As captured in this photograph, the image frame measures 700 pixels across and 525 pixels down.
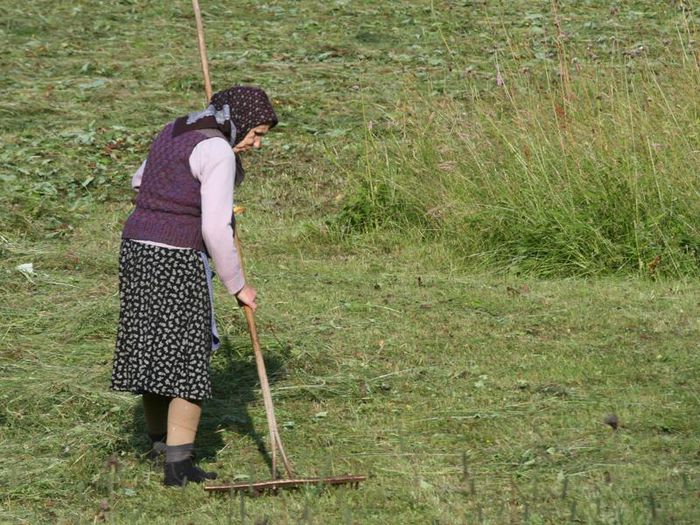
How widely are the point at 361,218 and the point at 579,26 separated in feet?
21.4

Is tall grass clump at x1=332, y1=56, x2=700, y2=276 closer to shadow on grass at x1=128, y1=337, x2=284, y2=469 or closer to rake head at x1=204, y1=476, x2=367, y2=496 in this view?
shadow on grass at x1=128, y1=337, x2=284, y2=469

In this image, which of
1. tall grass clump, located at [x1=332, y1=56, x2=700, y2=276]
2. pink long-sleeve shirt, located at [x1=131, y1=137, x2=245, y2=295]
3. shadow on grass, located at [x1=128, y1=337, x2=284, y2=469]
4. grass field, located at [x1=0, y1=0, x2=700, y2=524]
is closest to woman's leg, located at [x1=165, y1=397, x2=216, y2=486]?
grass field, located at [x1=0, y1=0, x2=700, y2=524]

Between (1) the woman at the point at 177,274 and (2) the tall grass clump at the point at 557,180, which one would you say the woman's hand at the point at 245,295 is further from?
(2) the tall grass clump at the point at 557,180

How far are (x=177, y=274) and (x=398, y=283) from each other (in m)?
3.54

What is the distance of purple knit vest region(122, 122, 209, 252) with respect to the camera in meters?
4.92

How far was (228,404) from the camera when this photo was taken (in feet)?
20.1

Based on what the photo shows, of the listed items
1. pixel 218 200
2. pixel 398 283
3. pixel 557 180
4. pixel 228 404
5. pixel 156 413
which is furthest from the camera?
pixel 557 180

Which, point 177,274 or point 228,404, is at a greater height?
point 177,274

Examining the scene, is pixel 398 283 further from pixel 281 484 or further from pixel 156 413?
pixel 281 484

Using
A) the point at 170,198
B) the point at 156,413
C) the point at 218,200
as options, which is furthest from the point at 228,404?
the point at 218,200

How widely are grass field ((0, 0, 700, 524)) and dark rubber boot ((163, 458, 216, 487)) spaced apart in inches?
3.4

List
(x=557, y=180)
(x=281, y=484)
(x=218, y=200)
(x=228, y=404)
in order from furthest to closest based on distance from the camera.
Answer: (x=557, y=180) → (x=228, y=404) → (x=281, y=484) → (x=218, y=200)

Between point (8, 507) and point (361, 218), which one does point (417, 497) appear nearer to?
point (8, 507)

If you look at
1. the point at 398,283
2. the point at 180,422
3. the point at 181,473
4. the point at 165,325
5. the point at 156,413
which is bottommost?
the point at 398,283
